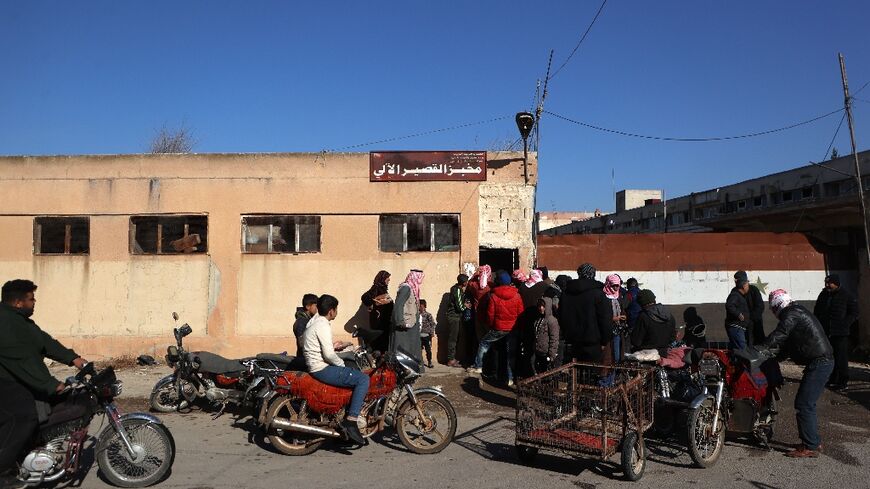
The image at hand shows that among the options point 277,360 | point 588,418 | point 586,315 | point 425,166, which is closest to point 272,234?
point 425,166

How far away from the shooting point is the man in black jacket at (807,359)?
6.59 meters

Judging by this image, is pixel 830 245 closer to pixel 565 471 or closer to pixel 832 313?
pixel 832 313

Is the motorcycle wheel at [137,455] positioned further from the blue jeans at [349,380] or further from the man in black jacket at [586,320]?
the man in black jacket at [586,320]

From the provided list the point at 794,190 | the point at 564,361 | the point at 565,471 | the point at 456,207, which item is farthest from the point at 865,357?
the point at 565,471

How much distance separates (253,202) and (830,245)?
11709 mm

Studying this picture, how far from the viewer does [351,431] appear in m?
6.50

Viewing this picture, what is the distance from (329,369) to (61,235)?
348 inches

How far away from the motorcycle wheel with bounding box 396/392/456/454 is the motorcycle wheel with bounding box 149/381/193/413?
11.2 ft

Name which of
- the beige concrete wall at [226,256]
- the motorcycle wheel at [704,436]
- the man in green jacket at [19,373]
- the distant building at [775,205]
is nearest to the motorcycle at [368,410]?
the man in green jacket at [19,373]

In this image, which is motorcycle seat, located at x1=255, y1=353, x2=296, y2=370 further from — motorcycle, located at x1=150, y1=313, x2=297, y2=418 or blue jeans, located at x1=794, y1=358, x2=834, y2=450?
blue jeans, located at x1=794, y1=358, x2=834, y2=450

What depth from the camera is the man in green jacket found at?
16.5ft

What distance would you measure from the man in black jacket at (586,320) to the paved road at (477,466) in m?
1.17

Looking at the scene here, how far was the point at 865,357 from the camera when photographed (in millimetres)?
12539

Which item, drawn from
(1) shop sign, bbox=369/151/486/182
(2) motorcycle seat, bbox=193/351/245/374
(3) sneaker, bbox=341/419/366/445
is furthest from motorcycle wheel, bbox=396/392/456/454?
(1) shop sign, bbox=369/151/486/182
